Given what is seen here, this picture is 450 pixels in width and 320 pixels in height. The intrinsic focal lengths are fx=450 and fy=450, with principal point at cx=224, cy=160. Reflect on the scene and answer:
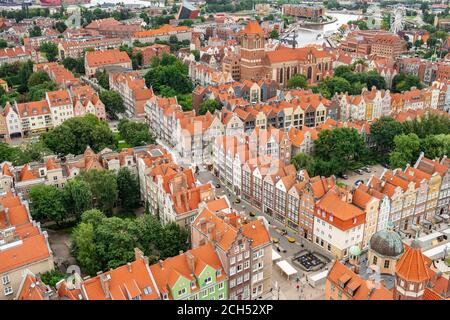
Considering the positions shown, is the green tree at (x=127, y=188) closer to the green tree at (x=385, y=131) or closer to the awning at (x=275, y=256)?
the awning at (x=275, y=256)

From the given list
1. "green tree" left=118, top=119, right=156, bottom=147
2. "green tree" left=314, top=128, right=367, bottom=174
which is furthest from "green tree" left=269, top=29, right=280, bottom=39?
"green tree" left=314, top=128, right=367, bottom=174

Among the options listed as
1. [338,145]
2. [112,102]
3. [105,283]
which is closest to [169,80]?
[112,102]

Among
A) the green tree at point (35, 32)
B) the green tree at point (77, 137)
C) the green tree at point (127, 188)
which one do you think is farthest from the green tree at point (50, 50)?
the green tree at point (127, 188)

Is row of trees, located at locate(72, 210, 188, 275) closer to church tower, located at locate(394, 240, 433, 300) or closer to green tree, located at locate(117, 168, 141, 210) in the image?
green tree, located at locate(117, 168, 141, 210)

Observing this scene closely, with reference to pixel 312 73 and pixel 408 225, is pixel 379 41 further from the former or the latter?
pixel 408 225

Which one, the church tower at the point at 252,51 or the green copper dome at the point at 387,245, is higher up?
the church tower at the point at 252,51

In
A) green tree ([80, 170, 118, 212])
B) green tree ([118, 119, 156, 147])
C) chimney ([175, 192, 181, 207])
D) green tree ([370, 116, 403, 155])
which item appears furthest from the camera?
green tree ([118, 119, 156, 147])

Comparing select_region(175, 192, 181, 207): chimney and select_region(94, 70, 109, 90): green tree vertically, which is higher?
select_region(175, 192, 181, 207): chimney
